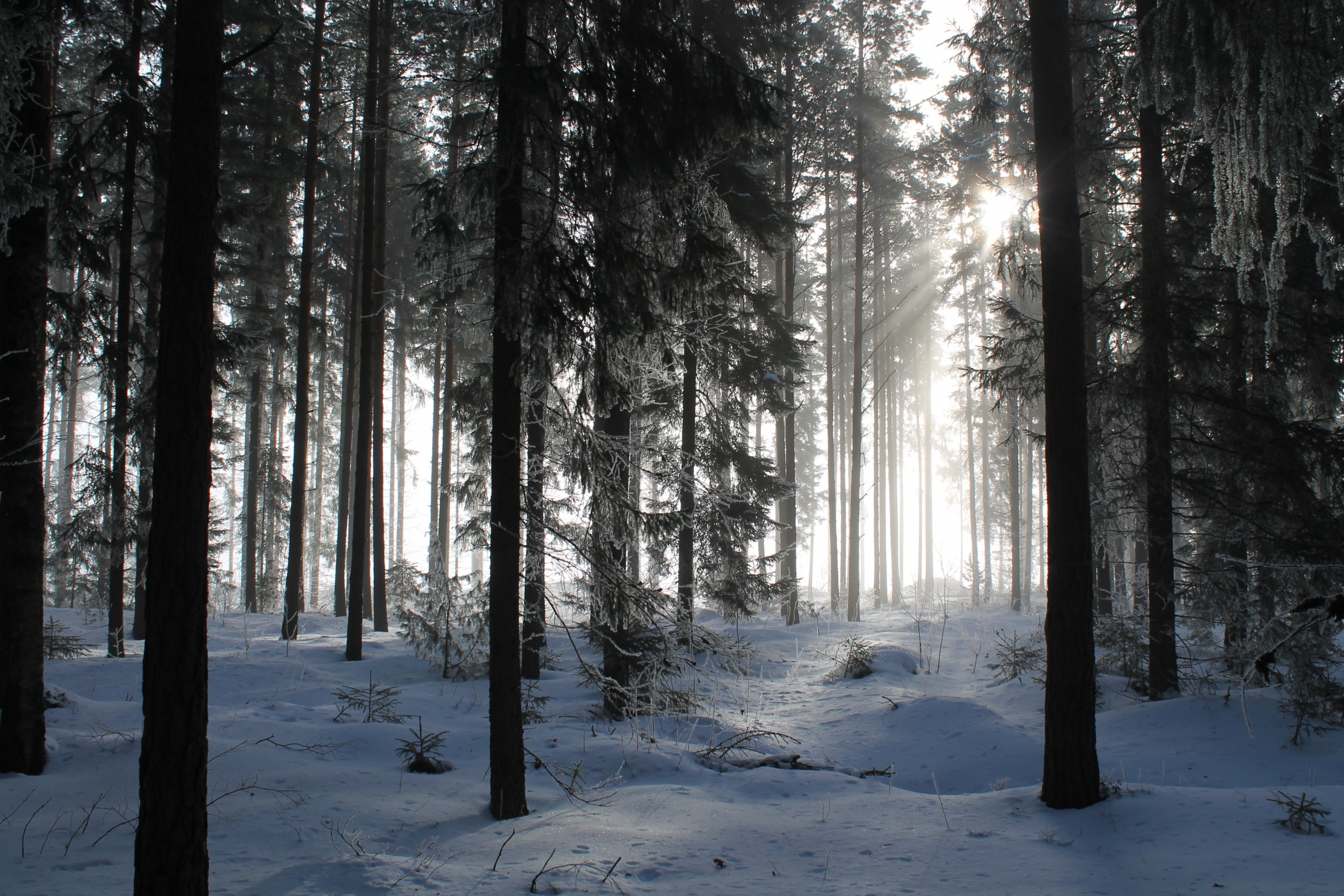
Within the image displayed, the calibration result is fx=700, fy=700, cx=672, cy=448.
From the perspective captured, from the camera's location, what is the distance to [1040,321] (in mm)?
9648

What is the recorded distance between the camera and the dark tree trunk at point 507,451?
550cm

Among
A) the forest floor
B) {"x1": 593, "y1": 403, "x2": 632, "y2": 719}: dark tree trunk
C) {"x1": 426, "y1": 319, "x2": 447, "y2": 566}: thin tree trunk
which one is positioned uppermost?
{"x1": 426, "y1": 319, "x2": 447, "y2": 566}: thin tree trunk

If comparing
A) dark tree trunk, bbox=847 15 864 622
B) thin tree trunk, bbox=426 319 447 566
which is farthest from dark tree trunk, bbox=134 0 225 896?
dark tree trunk, bbox=847 15 864 622

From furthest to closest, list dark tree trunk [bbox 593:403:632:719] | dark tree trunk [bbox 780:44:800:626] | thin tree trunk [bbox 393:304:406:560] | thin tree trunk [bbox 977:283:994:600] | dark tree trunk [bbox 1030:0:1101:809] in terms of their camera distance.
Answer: thin tree trunk [bbox 977:283:994:600] < thin tree trunk [bbox 393:304:406:560] < dark tree trunk [bbox 780:44:800:626] < dark tree trunk [bbox 593:403:632:719] < dark tree trunk [bbox 1030:0:1101:809]

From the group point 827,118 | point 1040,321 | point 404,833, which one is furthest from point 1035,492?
point 404,833

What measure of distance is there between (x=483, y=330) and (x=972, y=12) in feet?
25.1

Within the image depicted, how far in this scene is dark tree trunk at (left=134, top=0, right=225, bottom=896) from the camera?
389 centimetres

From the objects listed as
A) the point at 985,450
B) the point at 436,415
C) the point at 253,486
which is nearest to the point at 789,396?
the point at 436,415

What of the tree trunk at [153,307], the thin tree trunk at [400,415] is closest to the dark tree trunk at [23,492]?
the tree trunk at [153,307]

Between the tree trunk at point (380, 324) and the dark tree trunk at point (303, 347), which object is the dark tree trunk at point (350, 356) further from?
the dark tree trunk at point (303, 347)

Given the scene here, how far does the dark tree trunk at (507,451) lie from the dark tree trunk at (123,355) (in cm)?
712

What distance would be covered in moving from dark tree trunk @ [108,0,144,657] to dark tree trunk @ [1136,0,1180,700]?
536 inches

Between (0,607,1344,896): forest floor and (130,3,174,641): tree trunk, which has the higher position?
(130,3,174,641): tree trunk

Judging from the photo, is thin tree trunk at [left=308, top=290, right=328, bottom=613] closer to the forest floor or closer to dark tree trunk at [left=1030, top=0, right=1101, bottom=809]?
the forest floor
